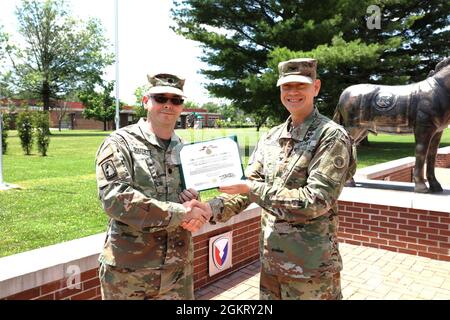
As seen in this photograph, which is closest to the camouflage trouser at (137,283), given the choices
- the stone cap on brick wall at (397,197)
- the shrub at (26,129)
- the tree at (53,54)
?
the stone cap on brick wall at (397,197)

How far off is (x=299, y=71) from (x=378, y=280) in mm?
3016

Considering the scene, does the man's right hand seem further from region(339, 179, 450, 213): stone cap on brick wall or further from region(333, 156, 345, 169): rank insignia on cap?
region(339, 179, 450, 213): stone cap on brick wall

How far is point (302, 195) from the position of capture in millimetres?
2150

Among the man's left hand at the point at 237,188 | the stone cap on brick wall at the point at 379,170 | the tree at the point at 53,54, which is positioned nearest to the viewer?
the man's left hand at the point at 237,188

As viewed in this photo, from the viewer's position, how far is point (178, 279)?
231 centimetres

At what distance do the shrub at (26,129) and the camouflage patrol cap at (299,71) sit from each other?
53.2 feet

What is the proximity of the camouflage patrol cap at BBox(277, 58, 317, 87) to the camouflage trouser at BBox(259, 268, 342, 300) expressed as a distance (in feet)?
3.80

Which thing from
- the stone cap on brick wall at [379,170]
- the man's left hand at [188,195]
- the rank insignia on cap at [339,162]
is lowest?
the stone cap on brick wall at [379,170]

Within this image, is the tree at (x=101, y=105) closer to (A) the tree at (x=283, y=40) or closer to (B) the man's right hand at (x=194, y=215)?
(A) the tree at (x=283, y=40)

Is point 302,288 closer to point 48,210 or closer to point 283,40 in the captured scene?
point 48,210

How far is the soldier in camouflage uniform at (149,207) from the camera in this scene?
2074 millimetres

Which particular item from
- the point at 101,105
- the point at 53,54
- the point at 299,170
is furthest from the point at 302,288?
the point at 101,105

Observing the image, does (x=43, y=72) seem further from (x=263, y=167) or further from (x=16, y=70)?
(x=263, y=167)
